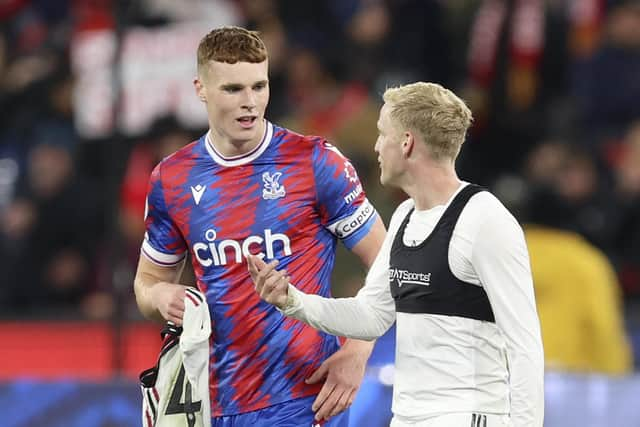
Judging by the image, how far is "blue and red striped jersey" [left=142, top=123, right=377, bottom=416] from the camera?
5.43 meters

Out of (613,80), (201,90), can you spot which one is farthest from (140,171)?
(201,90)

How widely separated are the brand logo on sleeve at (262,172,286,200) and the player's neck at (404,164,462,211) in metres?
0.73

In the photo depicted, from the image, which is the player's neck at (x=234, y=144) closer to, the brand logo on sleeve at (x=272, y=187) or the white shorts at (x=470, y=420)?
the brand logo on sleeve at (x=272, y=187)

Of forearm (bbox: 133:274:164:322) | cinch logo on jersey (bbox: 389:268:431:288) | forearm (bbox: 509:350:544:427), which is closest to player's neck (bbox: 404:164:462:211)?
cinch logo on jersey (bbox: 389:268:431:288)

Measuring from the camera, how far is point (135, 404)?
8172mm

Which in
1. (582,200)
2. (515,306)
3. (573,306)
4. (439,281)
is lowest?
(515,306)

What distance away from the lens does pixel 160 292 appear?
5.50 metres

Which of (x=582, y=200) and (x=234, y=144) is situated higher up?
(x=582, y=200)

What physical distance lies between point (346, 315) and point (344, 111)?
6.31 m

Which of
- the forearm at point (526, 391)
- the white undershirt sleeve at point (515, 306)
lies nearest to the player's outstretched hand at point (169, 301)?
the white undershirt sleeve at point (515, 306)

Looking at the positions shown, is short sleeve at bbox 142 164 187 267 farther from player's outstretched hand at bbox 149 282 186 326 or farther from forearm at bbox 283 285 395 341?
forearm at bbox 283 285 395 341

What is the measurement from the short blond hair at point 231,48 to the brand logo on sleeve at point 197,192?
44cm

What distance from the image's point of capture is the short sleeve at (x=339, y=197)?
5.48 meters

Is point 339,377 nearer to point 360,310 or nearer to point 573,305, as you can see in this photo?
point 360,310
